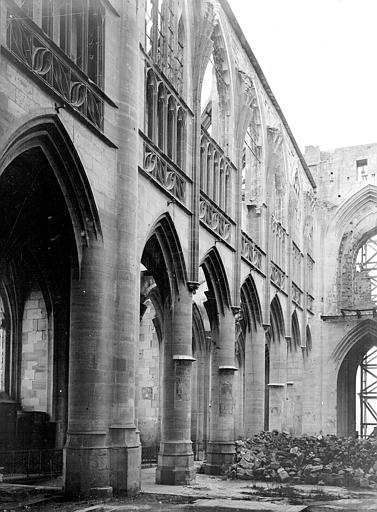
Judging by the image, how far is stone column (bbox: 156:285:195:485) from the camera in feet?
56.7

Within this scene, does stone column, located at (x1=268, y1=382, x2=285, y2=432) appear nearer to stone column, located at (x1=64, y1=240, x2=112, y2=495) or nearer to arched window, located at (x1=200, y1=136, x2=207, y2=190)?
arched window, located at (x1=200, y1=136, x2=207, y2=190)

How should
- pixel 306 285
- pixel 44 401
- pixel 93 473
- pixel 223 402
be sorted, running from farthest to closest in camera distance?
pixel 306 285 → pixel 223 402 → pixel 44 401 → pixel 93 473

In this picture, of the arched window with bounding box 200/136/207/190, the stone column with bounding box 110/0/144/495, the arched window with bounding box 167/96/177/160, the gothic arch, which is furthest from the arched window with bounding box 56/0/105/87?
the gothic arch

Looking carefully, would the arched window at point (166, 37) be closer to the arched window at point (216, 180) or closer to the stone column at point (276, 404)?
the arched window at point (216, 180)

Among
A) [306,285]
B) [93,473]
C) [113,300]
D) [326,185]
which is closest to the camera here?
[93,473]

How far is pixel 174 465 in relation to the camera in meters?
17.2

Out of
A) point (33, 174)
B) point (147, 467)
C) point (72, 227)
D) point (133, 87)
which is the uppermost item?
point (133, 87)

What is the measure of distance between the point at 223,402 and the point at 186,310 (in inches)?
181

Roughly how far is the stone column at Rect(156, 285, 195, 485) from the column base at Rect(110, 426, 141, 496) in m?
3.16

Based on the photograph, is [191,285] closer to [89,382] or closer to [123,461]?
[89,382]

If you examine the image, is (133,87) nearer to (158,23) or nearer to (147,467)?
(158,23)

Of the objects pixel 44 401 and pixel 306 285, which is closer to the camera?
pixel 44 401

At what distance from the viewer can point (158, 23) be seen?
58.7ft

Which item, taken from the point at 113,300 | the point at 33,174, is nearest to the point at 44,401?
the point at 113,300
